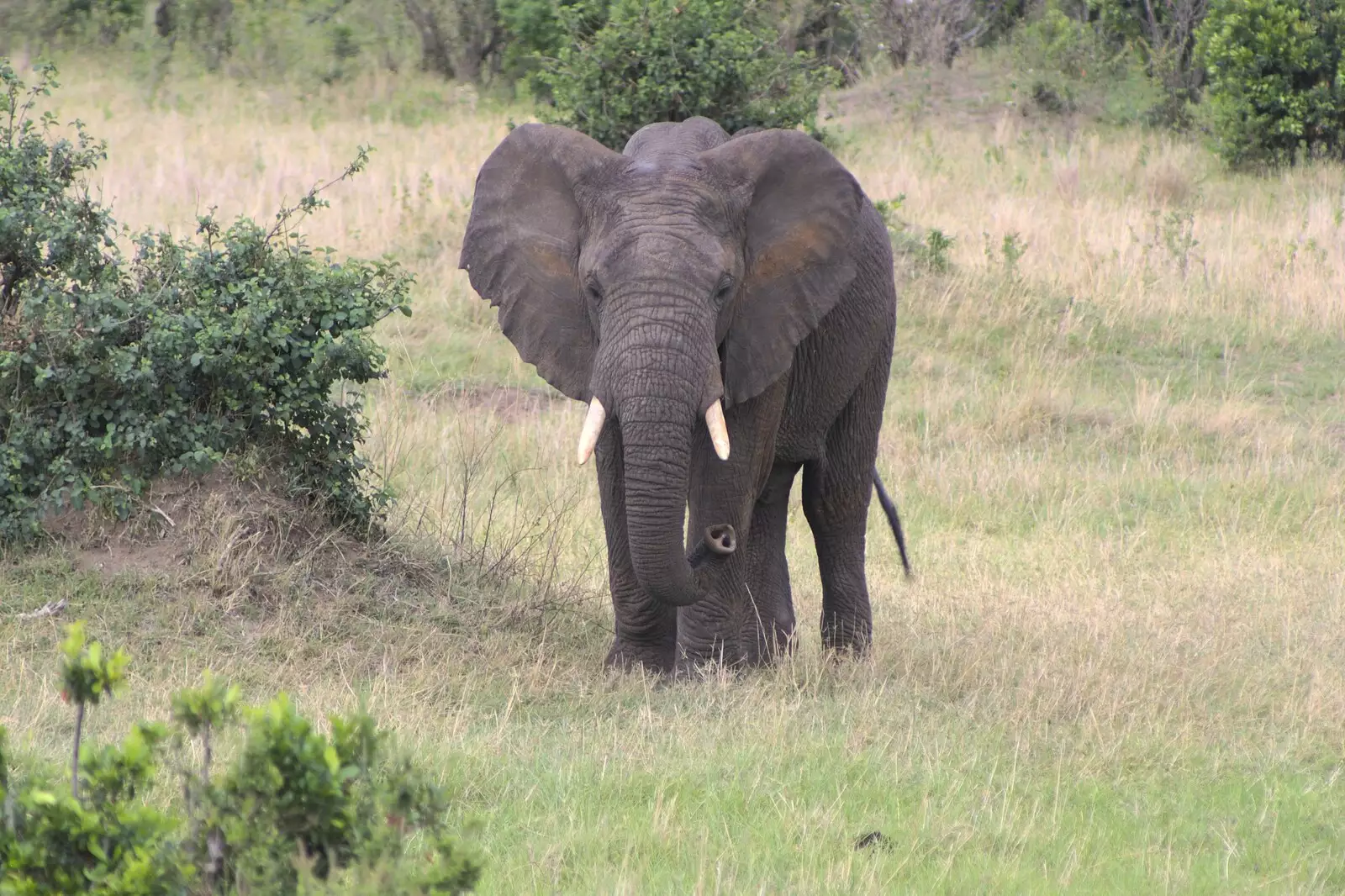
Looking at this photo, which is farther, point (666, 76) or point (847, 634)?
point (666, 76)

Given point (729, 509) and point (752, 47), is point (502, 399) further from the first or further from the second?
point (729, 509)

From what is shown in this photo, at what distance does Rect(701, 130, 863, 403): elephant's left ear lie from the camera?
6078 mm

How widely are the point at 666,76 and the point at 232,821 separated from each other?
10.8 meters

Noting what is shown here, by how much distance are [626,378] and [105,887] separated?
2.77 meters

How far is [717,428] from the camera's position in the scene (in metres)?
5.61

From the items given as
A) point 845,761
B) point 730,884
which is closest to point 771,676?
point 845,761

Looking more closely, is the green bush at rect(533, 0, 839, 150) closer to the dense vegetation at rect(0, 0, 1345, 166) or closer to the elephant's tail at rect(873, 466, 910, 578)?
the dense vegetation at rect(0, 0, 1345, 166)

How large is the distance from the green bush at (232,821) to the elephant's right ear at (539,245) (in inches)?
→ 114

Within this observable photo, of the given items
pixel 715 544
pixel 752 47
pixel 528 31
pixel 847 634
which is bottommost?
pixel 847 634

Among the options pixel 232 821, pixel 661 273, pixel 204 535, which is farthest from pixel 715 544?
pixel 232 821

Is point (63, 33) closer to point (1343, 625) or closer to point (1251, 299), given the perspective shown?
point (1251, 299)

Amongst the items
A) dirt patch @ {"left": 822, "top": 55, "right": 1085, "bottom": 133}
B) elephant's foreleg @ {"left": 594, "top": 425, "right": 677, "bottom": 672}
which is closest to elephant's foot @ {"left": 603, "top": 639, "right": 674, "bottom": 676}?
elephant's foreleg @ {"left": 594, "top": 425, "right": 677, "bottom": 672}

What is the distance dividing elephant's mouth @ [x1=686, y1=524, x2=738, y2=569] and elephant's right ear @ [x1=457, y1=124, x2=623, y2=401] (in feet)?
2.31

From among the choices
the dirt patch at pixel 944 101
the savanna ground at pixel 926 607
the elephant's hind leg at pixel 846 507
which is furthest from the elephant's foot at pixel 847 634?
the dirt patch at pixel 944 101
